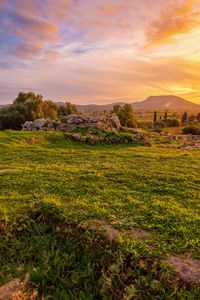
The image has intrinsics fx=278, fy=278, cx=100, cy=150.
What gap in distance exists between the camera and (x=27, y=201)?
6402 millimetres

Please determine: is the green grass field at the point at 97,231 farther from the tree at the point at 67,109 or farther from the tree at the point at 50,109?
the tree at the point at 67,109

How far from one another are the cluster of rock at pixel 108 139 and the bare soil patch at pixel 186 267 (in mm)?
13740

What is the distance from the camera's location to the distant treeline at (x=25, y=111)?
35.2m

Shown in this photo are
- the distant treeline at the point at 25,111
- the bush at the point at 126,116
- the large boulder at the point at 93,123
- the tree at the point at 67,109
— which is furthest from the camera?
the tree at the point at 67,109

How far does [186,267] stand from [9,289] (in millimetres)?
2580

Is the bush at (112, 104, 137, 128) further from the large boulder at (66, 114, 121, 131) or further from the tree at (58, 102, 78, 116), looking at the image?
the large boulder at (66, 114, 121, 131)

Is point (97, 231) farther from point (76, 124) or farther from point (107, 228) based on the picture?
point (76, 124)

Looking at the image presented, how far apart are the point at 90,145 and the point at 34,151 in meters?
4.71

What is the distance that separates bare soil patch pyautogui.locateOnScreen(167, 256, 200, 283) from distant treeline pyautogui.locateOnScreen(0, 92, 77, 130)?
33.5 m

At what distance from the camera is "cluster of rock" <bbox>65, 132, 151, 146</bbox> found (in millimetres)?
18031

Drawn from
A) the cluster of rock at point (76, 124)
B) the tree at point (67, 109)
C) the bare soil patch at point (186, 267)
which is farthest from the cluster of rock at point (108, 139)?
the tree at point (67, 109)

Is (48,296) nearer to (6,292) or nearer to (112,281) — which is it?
(6,292)

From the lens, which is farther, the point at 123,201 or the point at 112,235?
the point at 123,201

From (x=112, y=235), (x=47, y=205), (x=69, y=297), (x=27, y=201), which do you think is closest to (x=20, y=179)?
(x=27, y=201)
